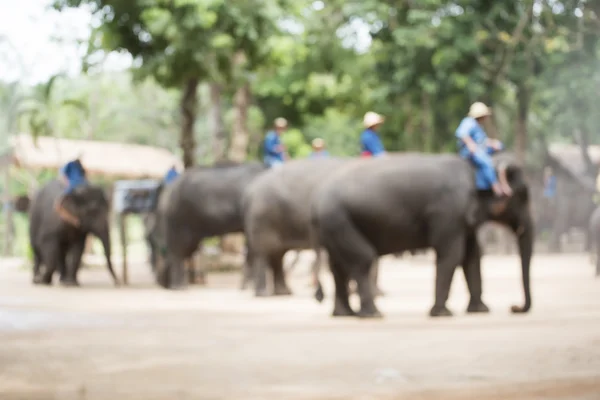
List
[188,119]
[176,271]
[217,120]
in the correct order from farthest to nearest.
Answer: [217,120], [188,119], [176,271]

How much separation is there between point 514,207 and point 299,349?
2.02 metres

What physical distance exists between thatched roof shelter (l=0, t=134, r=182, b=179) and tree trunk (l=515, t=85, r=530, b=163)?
4.95 meters

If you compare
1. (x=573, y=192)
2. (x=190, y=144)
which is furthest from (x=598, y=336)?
(x=573, y=192)

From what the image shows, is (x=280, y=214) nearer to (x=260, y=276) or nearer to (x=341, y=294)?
(x=260, y=276)

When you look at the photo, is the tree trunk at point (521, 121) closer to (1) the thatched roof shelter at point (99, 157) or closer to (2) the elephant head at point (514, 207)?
(1) the thatched roof shelter at point (99, 157)

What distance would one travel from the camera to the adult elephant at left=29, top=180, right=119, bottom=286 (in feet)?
33.4

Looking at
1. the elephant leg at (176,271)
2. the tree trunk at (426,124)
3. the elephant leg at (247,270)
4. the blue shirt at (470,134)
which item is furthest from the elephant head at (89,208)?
the tree trunk at (426,124)

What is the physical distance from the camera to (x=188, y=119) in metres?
11.2

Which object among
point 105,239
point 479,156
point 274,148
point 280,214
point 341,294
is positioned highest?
point 274,148

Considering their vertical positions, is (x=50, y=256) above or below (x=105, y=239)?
below

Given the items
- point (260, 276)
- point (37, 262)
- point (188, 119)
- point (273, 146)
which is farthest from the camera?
point (188, 119)

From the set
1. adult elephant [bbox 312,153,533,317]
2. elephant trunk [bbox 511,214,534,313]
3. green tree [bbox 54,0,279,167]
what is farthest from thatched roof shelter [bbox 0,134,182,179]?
elephant trunk [bbox 511,214,534,313]

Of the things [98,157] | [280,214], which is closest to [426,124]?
[98,157]

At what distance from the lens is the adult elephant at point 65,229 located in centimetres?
1019
